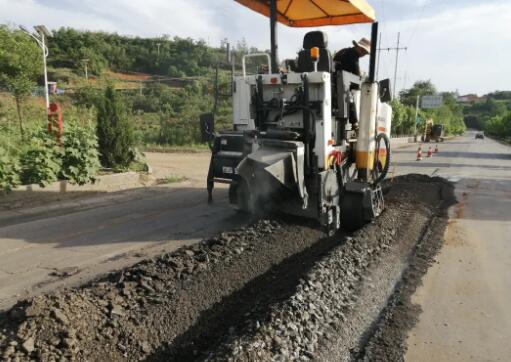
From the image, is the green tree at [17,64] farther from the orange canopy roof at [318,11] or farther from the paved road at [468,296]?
the paved road at [468,296]

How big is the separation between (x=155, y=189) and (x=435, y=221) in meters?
6.25

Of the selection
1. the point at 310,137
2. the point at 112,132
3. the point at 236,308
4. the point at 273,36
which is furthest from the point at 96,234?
the point at 112,132

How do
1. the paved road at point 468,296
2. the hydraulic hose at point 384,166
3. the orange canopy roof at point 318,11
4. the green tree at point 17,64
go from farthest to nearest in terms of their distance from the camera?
the green tree at point 17,64, the orange canopy roof at point 318,11, the hydraulic hose at point 384,166, the paved road at point 468,296

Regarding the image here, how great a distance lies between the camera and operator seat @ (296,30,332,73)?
20.1ft

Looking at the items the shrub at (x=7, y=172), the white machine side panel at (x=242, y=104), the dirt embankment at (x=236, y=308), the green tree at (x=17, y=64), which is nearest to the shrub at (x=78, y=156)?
the shrub at (x=7, y=172)

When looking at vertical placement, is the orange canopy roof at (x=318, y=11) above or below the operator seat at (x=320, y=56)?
above

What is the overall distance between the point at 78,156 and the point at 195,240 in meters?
4.30

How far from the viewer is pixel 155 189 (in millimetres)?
9992

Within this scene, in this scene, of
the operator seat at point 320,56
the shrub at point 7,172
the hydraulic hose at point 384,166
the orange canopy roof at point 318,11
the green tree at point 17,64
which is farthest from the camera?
the green tree at point 17,64

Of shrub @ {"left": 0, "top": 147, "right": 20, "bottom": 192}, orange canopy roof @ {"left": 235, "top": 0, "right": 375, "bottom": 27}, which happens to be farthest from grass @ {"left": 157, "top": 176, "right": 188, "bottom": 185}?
orange canopy roof @ {"left": 235, "top": 0, "right": 375, "bottom": 27}

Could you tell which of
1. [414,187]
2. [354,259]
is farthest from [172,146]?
[354,259]

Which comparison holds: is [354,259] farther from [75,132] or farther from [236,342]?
[75,132]

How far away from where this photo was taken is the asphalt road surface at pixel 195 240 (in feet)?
11.7

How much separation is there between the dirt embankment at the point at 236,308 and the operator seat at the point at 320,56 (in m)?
2.57
